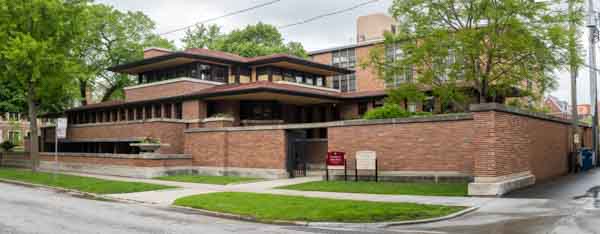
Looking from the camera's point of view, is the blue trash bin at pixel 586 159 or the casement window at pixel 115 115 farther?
the casement window at pixel 115 115

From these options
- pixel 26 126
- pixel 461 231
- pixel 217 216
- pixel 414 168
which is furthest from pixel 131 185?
pixel 26 126

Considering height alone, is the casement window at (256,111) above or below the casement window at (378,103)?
below

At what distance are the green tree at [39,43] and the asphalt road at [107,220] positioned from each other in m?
15.8

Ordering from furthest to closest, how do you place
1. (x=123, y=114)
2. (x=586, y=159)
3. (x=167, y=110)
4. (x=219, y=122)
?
1. (x=123, y=114)
2. (x=167, y=110)
3. (x=219, y=122)
4. (x=586, y=159)

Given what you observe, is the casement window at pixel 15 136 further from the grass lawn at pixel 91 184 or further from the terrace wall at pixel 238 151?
the terrace wall at pixel 238 151

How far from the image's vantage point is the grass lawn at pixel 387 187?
59.3 ft

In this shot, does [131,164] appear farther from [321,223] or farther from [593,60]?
[593,60]

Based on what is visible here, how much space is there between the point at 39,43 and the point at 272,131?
15300 millimetres

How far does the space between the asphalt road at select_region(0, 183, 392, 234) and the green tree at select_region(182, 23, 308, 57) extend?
37599 mm

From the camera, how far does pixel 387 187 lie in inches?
779

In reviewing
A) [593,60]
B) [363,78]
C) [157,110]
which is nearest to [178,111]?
[157,110]

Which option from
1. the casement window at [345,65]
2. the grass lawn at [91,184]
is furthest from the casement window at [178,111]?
the casement window at [345,65]

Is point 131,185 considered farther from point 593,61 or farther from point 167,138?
point 593,61

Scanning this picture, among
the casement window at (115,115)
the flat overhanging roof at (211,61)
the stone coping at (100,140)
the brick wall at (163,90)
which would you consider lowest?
the stone coping at (100,140)
